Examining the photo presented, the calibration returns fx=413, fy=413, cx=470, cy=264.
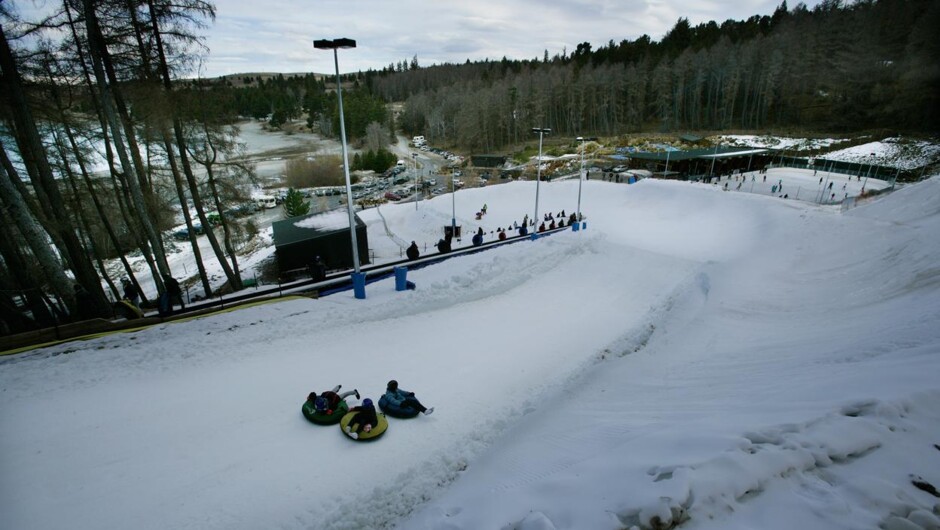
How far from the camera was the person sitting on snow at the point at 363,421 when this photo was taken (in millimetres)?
7301

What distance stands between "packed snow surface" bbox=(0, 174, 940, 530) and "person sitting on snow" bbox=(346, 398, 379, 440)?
0.24m

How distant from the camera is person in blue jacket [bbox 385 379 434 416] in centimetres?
798

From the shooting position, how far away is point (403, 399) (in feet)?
26.4

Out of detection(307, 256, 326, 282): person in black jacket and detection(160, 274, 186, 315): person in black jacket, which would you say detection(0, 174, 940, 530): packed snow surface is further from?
detection(307, 256, 326, 282): person in black jacket

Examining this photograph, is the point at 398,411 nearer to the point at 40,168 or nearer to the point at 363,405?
the point at 363,405

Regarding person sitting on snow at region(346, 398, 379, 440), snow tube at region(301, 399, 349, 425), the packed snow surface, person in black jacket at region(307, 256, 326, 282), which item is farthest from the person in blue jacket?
person in black jacket at region(307, 256, 326, 282)

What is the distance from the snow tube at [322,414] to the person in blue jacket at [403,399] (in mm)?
861

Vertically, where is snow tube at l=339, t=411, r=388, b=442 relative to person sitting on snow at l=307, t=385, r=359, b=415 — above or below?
below

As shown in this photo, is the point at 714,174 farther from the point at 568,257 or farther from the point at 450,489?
the point at 450,489

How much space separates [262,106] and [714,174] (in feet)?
451

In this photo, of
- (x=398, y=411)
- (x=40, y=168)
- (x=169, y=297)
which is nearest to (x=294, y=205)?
(x=40, y=168)

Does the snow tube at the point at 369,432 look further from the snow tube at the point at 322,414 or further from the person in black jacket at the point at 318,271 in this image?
the person in black jacket at the point at 318,271

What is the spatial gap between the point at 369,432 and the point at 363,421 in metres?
0.23

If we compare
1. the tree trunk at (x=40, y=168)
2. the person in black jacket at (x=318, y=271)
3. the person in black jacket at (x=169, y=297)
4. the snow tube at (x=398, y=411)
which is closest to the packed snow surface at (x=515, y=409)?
the snow tube at (x=398, y=411)
